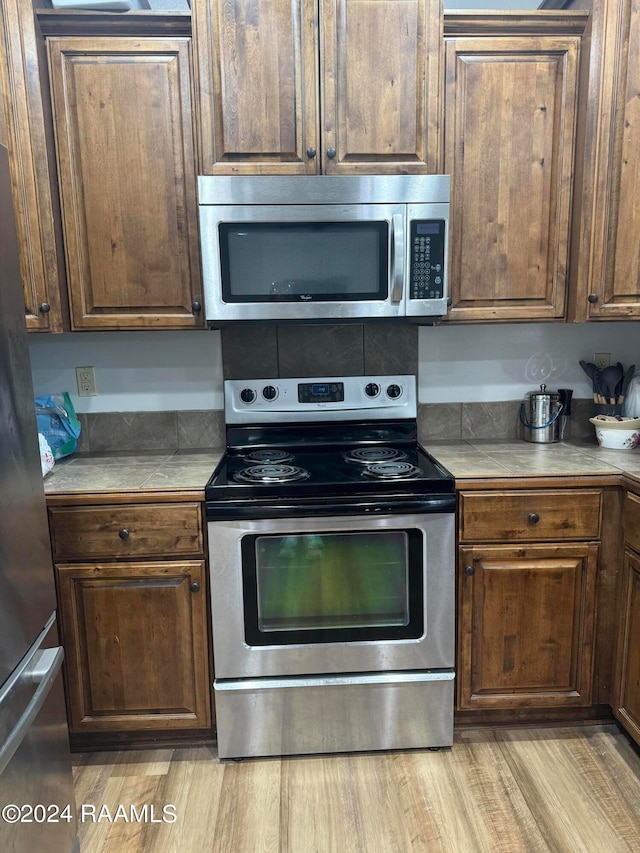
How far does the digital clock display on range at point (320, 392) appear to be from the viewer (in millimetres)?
2184

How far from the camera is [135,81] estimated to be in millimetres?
1788

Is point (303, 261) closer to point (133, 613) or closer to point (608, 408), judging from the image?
point (133, 613)

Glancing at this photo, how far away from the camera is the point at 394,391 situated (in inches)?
86.9

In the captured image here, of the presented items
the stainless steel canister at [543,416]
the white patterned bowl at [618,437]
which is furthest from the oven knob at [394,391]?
the white patterned bowl at [618,437]

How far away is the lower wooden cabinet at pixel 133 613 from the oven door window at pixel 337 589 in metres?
0.20

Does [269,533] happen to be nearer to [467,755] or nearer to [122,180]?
[467,755]

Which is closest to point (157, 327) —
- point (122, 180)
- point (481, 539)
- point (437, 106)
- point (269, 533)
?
point (122, 180)

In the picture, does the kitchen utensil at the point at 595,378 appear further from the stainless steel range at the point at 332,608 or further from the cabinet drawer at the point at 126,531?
the cabinet drawer at the point at 126,531

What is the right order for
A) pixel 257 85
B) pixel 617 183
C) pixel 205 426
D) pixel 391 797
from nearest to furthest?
pixel 391 797 < pixel 257 85 < pixel 617 183 < pixel 205 426

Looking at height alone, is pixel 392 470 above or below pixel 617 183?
below

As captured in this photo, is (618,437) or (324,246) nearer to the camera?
(324,246)

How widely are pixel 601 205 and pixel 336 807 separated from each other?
2012 mm

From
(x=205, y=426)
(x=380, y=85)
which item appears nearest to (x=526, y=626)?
(x=205, y=426)

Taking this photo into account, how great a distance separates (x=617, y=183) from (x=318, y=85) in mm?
1007
